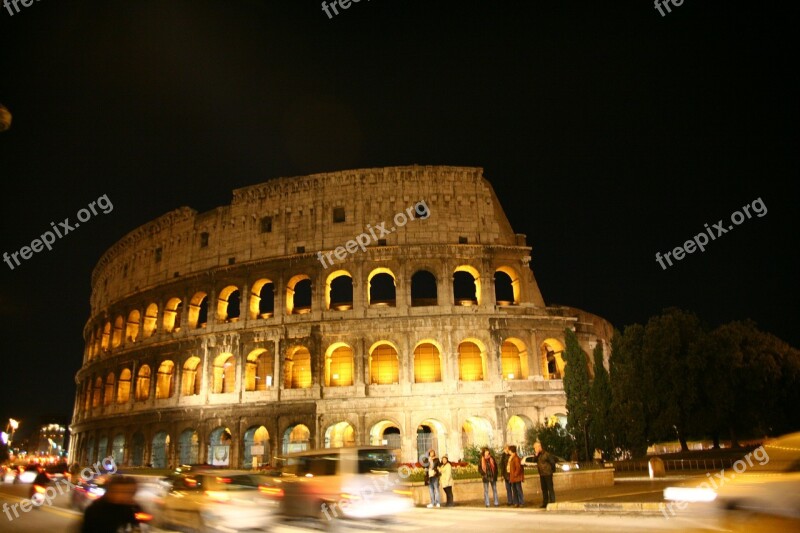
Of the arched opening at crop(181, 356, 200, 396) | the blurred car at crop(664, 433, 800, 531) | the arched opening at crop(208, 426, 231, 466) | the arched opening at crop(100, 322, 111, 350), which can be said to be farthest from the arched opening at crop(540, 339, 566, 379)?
the arched opening at crop(100, 322, 111, 350)

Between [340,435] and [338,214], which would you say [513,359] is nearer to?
[340,435]

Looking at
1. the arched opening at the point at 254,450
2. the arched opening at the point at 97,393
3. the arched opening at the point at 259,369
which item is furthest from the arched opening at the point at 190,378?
the arched opening at the point at 97,393

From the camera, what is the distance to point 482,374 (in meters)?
30.4

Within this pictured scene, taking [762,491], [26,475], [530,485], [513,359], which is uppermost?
[513,359]

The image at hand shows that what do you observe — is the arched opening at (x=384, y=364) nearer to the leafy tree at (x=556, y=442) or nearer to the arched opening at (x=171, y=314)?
the leafy tree at (x=556, y=442)

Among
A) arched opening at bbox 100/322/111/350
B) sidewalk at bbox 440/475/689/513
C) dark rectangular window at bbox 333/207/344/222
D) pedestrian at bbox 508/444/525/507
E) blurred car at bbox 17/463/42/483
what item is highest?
dark rectangular window at bbox 333/207/344/222

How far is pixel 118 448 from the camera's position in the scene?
36219 mm

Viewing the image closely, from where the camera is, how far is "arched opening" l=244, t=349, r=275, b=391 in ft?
102

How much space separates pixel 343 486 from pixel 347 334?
19.1 m

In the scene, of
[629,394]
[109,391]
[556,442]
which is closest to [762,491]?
[556,442]

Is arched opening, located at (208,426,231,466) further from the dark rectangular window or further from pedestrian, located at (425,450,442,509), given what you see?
pedestrian, located at (425,450,442,509)

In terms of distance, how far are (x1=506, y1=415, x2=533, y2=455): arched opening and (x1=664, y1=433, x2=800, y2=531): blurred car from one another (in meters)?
21.7

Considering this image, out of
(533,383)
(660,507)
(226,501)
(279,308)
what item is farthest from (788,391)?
(226,501)

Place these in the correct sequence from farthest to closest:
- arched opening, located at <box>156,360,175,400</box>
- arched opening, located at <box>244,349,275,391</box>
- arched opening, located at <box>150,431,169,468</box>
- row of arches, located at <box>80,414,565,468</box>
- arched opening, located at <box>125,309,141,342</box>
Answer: arched opening, located at <box>125,309,141,342</box> → arched opening, located at <box>156,360,175,400</box> → arched opening, located at <box>150,431,169,468</box> → arched opening, located at <box>244,349,275,391</box> → row of arches, located at <box>80,414,565,468</box>
